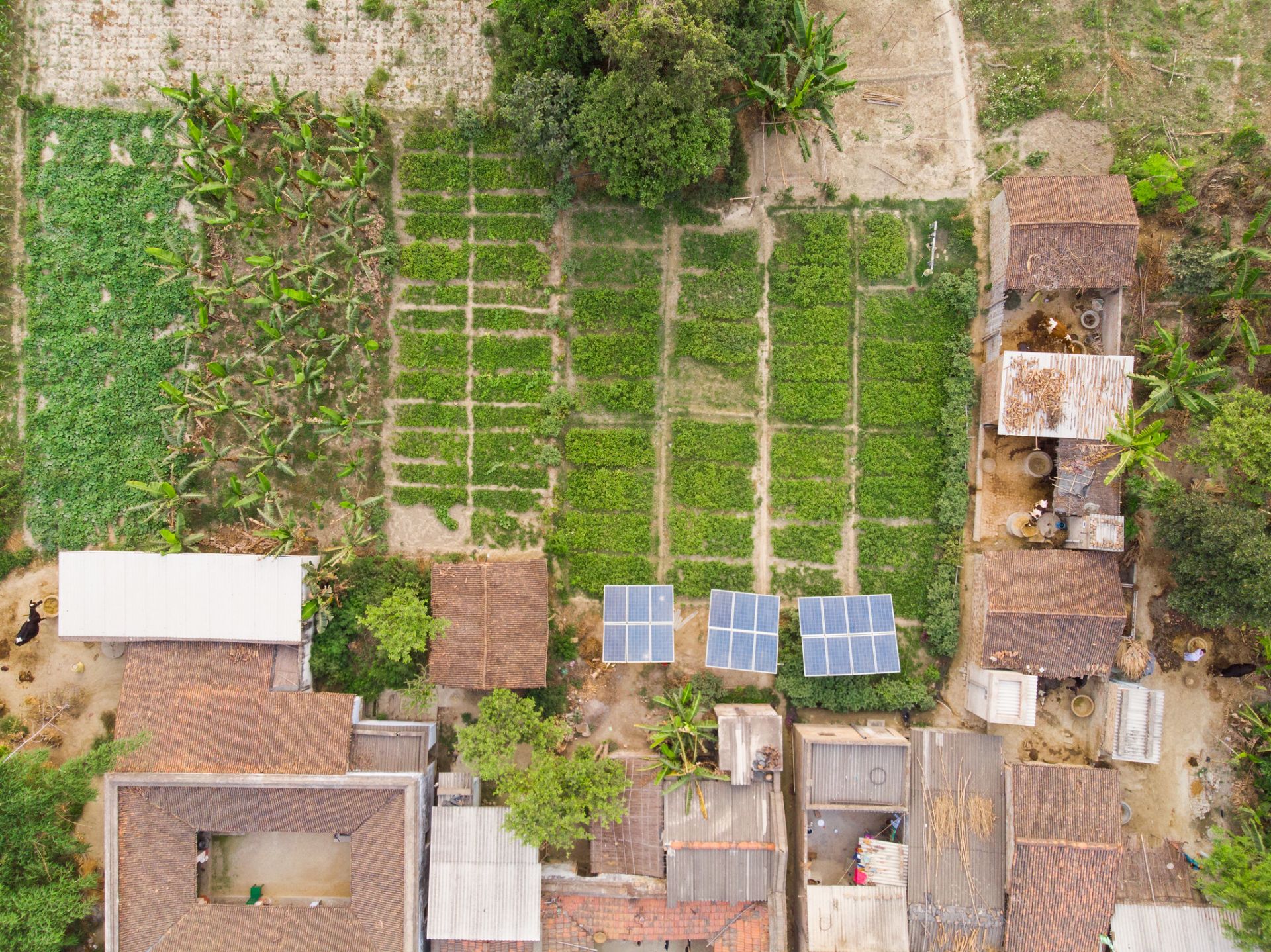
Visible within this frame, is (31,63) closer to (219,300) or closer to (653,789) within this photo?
(219,300)

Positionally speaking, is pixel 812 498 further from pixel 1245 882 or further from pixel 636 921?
pixel 1245 882

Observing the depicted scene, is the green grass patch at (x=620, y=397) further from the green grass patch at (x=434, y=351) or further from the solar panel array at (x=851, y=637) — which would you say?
the solar panel array at (x=851, y=637)

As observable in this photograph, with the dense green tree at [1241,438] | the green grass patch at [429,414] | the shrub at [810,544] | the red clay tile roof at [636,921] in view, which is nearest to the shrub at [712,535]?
the shrub at [810,544]

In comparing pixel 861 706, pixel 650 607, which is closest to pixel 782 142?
pixel 650 607

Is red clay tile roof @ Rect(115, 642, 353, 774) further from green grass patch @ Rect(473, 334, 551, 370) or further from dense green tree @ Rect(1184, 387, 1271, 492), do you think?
dense green tree @ Rect(1184, 387, 1271, 492)

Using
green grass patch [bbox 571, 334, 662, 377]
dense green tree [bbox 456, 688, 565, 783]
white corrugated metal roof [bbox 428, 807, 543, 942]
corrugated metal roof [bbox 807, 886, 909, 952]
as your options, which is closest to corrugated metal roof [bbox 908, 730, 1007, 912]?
corrugated metal roof [bbox 807, 886, 909, 952]

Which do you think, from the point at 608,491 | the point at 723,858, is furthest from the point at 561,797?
the point at 608,491

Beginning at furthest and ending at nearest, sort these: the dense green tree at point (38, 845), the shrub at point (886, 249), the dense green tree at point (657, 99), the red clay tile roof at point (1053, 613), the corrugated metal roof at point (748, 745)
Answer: the shrub at point (886, 249) → the red clay tile roof at point (1053, 613) → the corrugated metal roof at point (748, 745) → the dense green tree at point (38, 845) → the dense green tree at point (657, 99)
